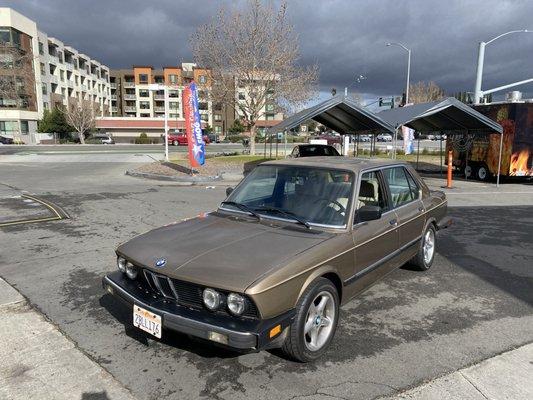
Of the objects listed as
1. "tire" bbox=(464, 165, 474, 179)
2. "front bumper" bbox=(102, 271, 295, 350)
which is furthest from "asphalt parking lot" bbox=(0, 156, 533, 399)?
"tire" bbox=(464, 165, 474, 179)

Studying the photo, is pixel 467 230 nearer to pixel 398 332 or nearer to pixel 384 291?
pixel 384 291

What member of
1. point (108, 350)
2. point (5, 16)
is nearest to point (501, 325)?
point (108, 350)

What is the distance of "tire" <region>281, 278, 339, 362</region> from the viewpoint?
3084 mm

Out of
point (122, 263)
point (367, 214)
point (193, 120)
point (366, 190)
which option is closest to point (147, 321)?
point (122, 263)

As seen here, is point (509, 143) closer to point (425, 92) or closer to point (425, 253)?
point (425, 253)

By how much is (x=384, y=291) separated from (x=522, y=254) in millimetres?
3049

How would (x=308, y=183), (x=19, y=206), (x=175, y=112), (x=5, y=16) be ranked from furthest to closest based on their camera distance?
(x=175, y=112)
(x=5, y=16)
(x=19, y=206)
(x=308, y=183)

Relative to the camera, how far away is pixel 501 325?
13.3 feet

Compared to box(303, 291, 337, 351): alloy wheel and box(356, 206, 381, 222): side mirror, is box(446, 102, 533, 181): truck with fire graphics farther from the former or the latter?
box(303, 291, 337, 351): alloy wheel

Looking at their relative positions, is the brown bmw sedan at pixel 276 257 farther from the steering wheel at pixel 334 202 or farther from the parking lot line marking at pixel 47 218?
the parking lot line marking at pixel 47 218

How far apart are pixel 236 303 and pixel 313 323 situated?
30.9 inches

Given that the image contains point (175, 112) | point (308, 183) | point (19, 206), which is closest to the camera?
Result: point (308, 183)

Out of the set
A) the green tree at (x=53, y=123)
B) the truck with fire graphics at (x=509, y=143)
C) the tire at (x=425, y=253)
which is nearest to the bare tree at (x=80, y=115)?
the green tree at (x=53, y=123)

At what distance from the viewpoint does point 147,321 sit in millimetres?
3117
